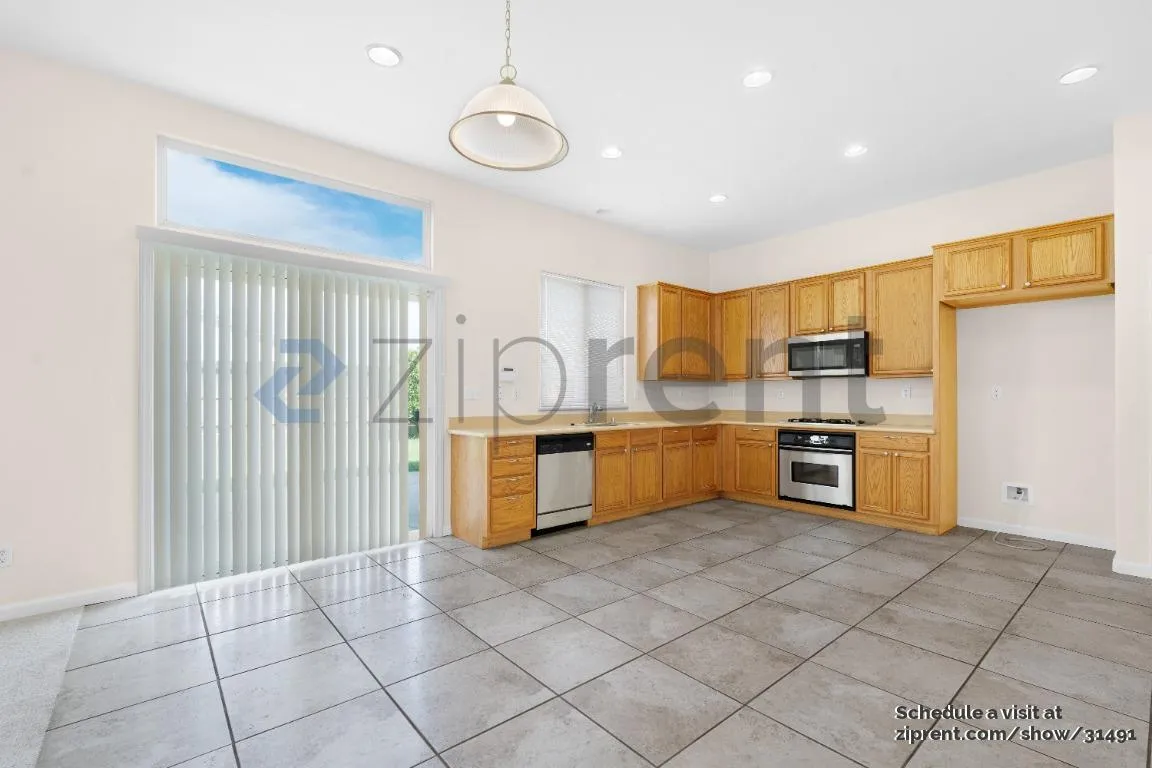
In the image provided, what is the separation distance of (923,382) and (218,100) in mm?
6261

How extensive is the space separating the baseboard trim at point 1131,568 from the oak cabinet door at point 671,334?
12.7ft

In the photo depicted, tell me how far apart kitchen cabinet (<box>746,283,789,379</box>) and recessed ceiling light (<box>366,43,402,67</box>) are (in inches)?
181

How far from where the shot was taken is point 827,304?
5664 mm

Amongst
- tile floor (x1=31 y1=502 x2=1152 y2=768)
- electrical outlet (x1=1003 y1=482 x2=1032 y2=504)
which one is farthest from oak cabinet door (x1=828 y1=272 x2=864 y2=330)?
tile floor (x1=31 y1=502 x2=1152 y2=768)

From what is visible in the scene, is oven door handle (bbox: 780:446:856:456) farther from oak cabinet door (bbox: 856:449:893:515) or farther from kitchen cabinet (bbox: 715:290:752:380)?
kitchen cabinet (bbox: 715:290:752:380)

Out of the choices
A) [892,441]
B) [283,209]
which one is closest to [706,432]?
[892,441]

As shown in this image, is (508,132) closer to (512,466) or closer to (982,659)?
(512,466)

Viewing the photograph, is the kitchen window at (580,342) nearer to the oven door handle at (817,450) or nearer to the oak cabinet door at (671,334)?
the oak cabinet door at (671,334)

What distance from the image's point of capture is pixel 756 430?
5914 millimetres

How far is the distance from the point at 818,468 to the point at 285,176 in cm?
537

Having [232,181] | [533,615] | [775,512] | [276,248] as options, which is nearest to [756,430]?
[775,512]

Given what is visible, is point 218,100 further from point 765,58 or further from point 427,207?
point 765,58

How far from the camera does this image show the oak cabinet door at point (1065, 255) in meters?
3.90

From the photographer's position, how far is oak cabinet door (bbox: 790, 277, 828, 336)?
5699 millimetres
